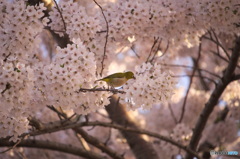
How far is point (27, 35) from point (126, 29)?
3.88ft

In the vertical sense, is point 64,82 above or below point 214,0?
below

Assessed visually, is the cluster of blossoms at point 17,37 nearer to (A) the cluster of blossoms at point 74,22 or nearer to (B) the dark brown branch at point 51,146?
(A) the cluster of blossoms at point 74,22

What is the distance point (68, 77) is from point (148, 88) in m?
0.70

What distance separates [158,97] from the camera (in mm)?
3018

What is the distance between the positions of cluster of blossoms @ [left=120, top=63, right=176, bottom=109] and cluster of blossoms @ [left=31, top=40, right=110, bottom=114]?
0.33 metres

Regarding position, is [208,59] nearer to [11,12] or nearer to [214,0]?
[214,0]

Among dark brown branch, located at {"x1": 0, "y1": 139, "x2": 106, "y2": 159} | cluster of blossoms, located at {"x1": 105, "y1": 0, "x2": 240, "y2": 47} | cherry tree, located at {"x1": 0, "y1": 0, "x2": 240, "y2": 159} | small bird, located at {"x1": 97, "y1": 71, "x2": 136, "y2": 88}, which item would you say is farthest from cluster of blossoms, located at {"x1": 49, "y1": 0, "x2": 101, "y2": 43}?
dark brown branch, located at {"x1": 0, "y1": 139, "x2": 106, "y2": 159}

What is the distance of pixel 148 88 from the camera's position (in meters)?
2.97

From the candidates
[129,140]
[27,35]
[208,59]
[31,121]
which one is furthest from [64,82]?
[208,59]

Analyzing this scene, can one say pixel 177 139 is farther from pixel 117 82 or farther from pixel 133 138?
pixel 117 82

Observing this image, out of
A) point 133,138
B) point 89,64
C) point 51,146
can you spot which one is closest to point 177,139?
point 133,138

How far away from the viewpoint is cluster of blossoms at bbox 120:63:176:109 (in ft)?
9.75

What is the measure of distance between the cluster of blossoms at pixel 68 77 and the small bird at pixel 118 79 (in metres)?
0.14

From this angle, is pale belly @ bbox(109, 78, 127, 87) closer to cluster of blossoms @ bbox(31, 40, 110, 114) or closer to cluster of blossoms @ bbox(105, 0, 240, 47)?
cluster of blossoms @ bbox(31, 40, 110, 114)
